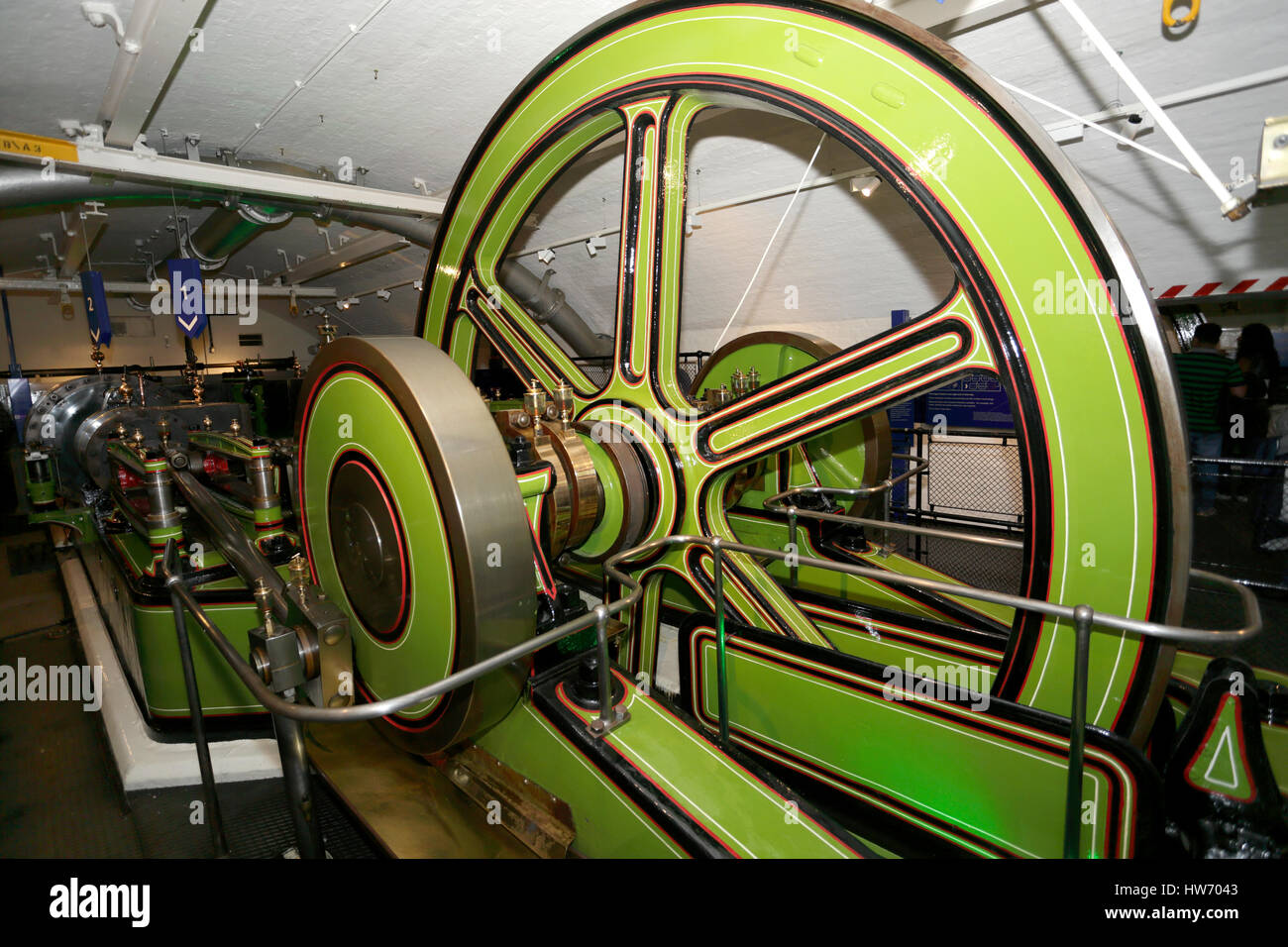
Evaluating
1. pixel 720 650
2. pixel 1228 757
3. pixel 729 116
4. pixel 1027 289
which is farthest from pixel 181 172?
pixel 1228 757

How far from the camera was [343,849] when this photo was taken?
2072mm

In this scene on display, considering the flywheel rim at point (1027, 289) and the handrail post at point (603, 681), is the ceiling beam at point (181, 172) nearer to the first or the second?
the flywheel rim at point (1027, 289)

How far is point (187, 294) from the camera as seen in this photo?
532 centimetres

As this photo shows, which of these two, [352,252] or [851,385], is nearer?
[851,385]

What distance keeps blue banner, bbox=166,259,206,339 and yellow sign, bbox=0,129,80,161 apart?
57.9 inches

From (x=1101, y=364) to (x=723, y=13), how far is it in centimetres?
149

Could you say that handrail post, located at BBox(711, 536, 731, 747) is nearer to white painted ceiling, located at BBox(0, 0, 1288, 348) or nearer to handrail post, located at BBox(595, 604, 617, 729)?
handrail post, located at BBox(595, 604, 617, 729)

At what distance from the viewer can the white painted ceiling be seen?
3.33 metres

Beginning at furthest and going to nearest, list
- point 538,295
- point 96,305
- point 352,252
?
point 538,295
point 352,252
point 96,305

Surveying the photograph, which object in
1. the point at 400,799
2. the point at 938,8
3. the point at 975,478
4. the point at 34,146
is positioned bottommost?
the point at 400,799

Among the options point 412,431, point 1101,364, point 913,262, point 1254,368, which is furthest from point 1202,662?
point 913,262

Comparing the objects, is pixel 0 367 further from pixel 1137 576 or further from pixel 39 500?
pixel 1137 576

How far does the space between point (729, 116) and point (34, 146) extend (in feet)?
14.1

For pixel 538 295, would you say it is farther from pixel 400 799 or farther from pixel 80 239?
pixel 400 799
